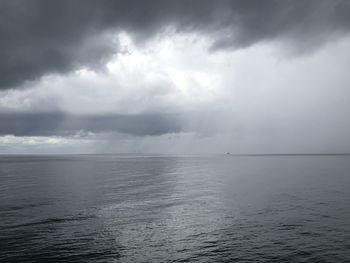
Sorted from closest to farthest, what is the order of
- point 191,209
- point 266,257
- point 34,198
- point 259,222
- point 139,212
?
point 266,257, point 259,222, point 139,212, point 191,209, point 34,198

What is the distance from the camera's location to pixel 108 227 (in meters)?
41.9

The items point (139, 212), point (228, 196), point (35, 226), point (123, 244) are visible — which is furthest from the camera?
point (228, 196)

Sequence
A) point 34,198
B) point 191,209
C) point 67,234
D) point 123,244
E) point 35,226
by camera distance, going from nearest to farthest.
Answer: point 123,244 → point 67,234 → point 35,226 → point 191,209 → point 34,198

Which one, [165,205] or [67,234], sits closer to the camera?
[67,234]

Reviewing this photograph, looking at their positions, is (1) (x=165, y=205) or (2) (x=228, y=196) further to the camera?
(2) (x=228, y=196)

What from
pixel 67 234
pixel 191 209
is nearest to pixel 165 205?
pixel 191 209

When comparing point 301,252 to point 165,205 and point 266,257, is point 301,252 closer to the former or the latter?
point 266,257

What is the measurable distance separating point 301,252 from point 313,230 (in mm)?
9260

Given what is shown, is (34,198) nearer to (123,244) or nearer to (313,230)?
(123,244)

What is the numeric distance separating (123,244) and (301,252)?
20.0 metres

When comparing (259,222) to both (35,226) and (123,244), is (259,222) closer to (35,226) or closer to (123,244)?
(123,244)

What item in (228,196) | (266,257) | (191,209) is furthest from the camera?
(228,196)

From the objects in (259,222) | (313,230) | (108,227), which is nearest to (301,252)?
(313,230)

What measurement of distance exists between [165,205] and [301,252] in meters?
31.3
